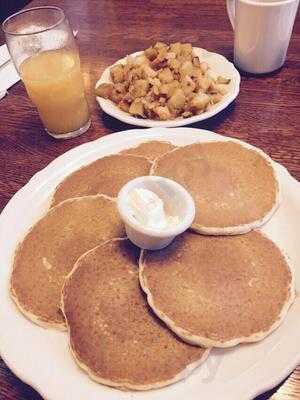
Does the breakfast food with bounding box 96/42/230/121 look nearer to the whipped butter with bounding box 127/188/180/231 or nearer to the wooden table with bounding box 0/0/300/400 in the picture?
the wooden table with bounding box 0/0/300/400

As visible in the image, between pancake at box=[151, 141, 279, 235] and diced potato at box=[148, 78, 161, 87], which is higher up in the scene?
diced potato at box=[148, 78, 161, 87]

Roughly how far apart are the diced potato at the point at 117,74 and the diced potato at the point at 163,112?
1.01 feet

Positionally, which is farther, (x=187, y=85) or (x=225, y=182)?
(x=187, y=85)

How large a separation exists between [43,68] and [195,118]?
63cm

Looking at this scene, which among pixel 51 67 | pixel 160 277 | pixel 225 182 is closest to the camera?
pixel 160 277

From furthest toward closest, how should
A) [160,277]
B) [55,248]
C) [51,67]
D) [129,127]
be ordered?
1. [129,127]
2. [51,67]
3. [55,248]
4. [160,277]

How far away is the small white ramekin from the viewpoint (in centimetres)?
100

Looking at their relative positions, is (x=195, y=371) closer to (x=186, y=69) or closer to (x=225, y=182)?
(x=225, y=182)

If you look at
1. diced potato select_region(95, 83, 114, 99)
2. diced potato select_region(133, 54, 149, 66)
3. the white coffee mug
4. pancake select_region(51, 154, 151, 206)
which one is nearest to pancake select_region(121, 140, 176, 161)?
pancake select_region(51, 154, 151, 206)

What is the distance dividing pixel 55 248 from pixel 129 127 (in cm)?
72

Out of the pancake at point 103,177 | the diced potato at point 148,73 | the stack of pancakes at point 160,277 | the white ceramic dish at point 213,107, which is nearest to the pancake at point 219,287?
the stack of pancakes at point 160,277

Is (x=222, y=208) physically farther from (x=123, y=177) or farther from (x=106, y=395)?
(x=106, y=395)

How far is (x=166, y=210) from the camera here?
43.1 inches

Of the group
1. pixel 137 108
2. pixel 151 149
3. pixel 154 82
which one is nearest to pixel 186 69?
pixel 154 82
